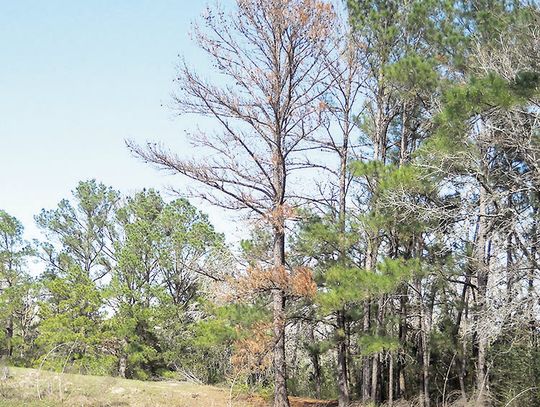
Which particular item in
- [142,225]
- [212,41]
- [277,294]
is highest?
[212,41]

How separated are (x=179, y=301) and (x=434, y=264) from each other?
12194 mm

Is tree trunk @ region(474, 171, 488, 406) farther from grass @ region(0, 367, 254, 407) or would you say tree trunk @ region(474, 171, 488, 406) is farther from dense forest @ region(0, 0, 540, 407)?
grass @ region(0, 367, 254, 407)

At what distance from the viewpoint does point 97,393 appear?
12570mm

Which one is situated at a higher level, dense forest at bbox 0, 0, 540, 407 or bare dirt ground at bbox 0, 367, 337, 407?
dense forest at bbox 0, 0, 540, 407

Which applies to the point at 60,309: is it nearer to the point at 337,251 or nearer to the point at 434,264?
the point at 337,251

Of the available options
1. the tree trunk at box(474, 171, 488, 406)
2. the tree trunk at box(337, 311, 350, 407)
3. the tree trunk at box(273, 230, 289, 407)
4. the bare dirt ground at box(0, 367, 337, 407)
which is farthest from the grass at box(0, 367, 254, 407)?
the tree trunk at box(474, 171, 488, 406)

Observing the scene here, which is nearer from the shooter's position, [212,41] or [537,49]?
[537,49]

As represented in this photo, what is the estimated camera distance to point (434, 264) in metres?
11.8

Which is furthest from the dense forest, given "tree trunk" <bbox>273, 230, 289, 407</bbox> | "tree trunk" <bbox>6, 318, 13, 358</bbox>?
"tree trunk" <bbox>6, 318, 13, 358</bbox>

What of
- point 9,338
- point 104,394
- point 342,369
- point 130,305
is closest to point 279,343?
point 342,369

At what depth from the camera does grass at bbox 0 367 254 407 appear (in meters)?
11.5

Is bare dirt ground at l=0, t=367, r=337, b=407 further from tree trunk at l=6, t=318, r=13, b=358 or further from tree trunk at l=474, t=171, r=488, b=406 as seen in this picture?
tree trunk at l=6, t=318, r=13, b=358

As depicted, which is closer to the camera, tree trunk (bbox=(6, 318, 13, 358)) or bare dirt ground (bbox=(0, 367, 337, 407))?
bare dirt ground (bbox=(0, 367, 337, 407))

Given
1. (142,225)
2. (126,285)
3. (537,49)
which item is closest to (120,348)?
(126,285)
